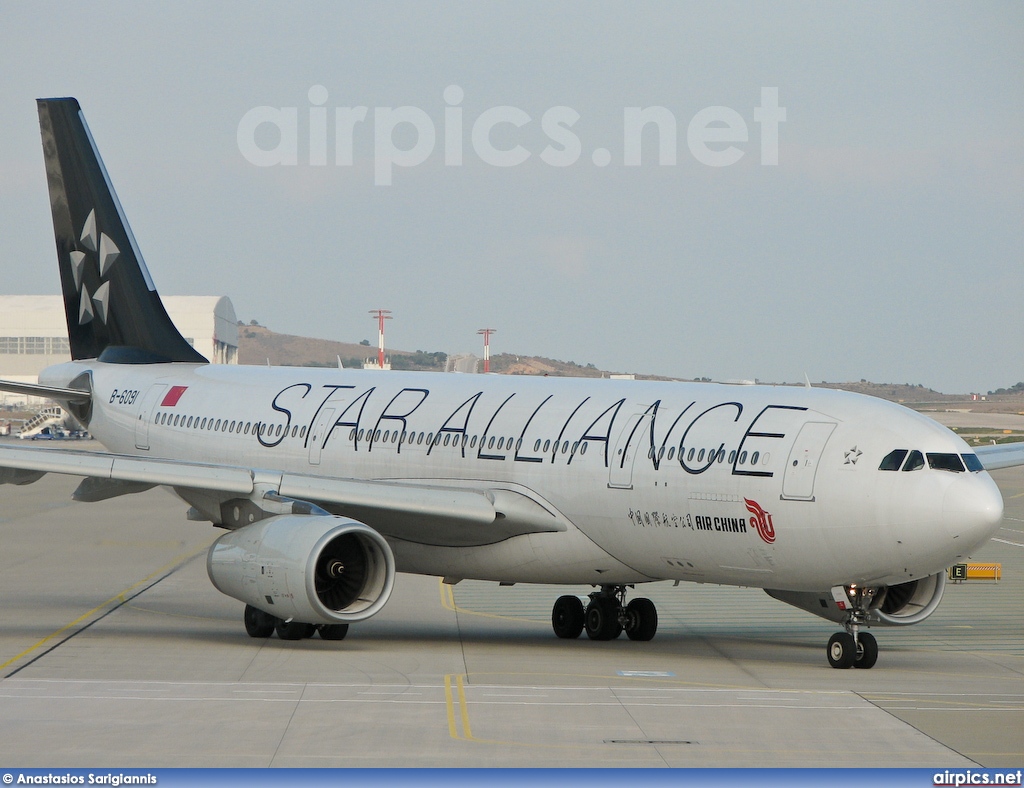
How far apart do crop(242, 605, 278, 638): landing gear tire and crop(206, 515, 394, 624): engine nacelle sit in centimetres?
84

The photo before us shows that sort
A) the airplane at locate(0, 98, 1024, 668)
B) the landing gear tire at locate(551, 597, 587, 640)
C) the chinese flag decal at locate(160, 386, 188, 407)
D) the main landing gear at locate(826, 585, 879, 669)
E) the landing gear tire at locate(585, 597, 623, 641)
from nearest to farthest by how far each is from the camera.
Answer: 1. the airplane at locate(0, 98, 1024, 668)
2. the main landing gear at locate(826, 585, 879, 669)
3. the landing gear tire at locate(585, 597, 623, 641)
4. the landing gear tire at locate(551, 597, 587, 640)
5. the chinese flag decal at locate(160, 386, 188, 407)

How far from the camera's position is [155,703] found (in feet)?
49.7

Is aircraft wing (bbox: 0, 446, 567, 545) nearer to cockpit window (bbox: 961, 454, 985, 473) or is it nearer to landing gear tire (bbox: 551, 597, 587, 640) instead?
landing gear tire (bbox: 551, 597, 587, 640)

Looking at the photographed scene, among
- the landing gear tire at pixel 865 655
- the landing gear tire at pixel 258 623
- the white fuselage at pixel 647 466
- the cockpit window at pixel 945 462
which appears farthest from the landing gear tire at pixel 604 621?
the cockpit window at pixel 945 462

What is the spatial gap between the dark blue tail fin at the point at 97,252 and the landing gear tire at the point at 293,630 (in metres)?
10.2

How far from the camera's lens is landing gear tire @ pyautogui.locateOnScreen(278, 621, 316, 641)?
69.2ft

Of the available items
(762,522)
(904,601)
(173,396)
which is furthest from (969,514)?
(173,396)

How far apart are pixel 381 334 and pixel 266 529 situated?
5990cm

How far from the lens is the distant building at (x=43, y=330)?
134 meters

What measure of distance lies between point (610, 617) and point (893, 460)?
6201mm

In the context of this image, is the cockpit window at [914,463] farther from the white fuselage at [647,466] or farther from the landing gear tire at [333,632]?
the landing gear tire at [333,632]

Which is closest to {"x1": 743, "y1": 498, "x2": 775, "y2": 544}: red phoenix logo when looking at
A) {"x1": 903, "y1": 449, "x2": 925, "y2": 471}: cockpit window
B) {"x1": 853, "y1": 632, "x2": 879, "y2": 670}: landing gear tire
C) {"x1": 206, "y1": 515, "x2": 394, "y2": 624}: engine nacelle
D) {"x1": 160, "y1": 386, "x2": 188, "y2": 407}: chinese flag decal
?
{"x1": 903, "y1": 449, "x2": 925, "y2": 471}: cockpit window

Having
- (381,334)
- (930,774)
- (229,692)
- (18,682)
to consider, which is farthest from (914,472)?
(381,334)

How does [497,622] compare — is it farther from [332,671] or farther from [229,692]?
[229,692]
